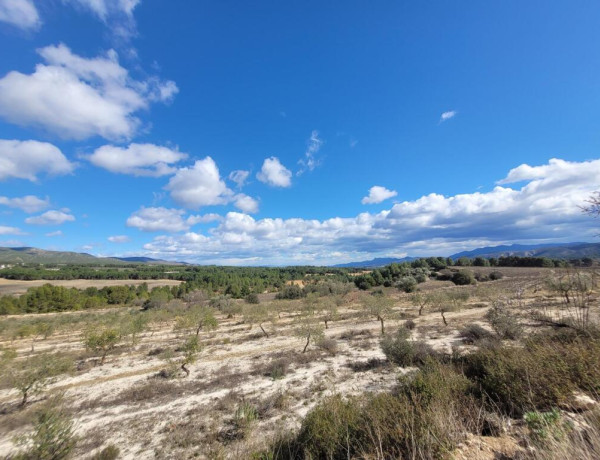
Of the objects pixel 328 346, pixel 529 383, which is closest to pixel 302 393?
pixel 328 346

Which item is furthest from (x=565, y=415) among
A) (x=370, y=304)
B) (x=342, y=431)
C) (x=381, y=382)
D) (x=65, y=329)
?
(x=65, y=329)

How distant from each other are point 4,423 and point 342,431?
63.6 ft

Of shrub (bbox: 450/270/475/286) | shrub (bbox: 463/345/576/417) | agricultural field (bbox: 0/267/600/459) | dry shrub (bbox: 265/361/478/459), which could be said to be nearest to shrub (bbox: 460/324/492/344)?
agricultural field (bbox: 0/267/600/459)

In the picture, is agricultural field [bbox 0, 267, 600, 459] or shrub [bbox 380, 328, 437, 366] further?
shrub [bbox 380, 328, 437, 366]

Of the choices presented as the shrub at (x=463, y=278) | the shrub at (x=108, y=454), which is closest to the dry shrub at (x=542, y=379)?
the shrub at (x=108, y=454)

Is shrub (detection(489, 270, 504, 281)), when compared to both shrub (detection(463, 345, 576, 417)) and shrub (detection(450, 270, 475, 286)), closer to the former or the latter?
shrub (detection(450, 270, 475, 286))

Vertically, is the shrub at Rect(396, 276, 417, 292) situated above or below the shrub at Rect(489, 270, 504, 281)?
below

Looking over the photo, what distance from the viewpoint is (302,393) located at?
46.0 ft

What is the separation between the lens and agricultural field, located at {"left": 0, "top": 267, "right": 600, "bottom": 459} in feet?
17.6

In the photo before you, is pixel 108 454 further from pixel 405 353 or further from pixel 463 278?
pixel 463 278

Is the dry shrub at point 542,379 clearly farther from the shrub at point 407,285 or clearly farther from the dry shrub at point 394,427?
the shrub at point 407,285

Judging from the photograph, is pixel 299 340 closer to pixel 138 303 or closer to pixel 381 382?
pixel 381 382

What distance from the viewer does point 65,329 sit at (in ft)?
139

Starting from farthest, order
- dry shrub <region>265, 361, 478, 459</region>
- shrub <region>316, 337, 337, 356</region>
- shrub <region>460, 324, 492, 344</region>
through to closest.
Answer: shrub <region>316, 337, 337, 356</region>
shrub <region>460, 324, 492, 344</region>
dry shrub <region>265, 361, 478, 459</region>
